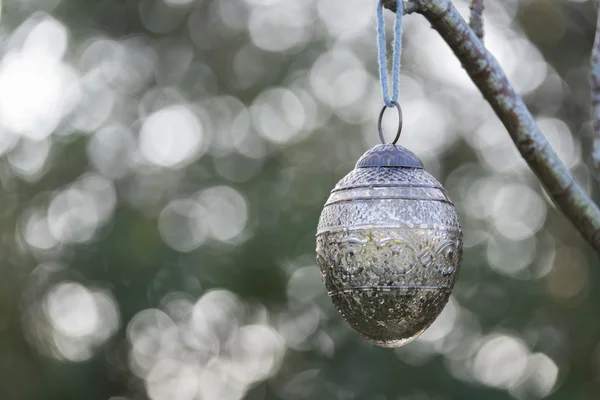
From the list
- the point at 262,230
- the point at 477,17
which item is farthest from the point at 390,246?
the point at 262,230

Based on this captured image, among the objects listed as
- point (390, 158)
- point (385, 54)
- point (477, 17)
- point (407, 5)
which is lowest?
point (390, 158)

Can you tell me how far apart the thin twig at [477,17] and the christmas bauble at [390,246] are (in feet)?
1.50

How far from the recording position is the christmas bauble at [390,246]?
2861 millimetres

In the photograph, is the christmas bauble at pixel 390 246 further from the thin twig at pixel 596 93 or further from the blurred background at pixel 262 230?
the blurred background at pixel 262 230

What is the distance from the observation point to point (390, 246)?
2848 mm

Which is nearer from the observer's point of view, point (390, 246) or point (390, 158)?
point (390, 246)

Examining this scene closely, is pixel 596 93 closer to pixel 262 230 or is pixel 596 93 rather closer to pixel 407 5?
pixel 407 5

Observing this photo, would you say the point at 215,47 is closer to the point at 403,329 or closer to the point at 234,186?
the point at 234,186

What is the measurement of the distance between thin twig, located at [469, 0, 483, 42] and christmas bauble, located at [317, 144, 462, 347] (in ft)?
1.50

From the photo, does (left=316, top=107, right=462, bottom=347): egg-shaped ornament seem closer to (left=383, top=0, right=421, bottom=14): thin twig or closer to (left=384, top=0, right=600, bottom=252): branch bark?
(left=384, top=0, right=600, bottom=252): branch bark

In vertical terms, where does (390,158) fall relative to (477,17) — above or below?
below

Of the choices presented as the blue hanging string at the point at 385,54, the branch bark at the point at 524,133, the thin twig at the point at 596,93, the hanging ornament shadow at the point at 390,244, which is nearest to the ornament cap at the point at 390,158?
the hanging ornament shadow at the point at 390,244

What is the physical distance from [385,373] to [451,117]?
330 centimetres

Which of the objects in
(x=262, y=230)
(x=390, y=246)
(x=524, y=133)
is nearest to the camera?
(x=390, y=246)
